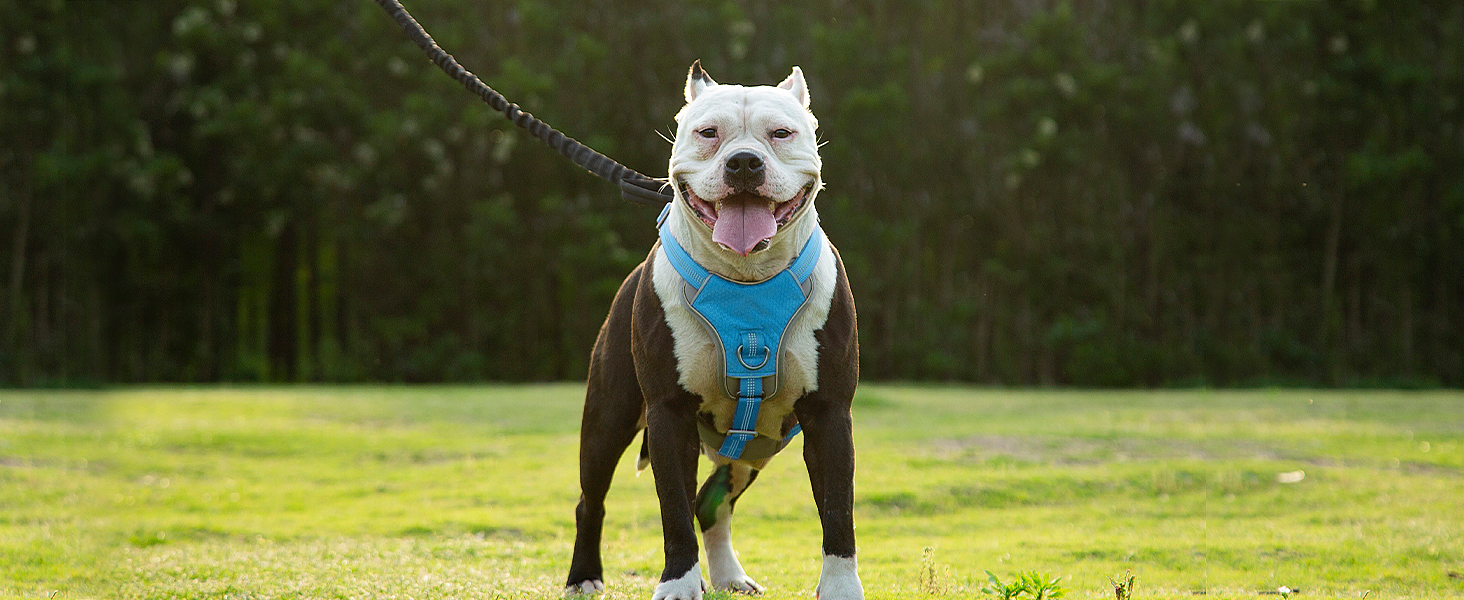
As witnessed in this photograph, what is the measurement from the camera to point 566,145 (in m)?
4.25

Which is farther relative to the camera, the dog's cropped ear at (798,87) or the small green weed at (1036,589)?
the dog's cropped ear at (798,87)

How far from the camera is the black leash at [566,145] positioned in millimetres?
4121

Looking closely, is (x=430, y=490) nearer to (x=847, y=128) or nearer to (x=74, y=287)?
(x=847, y=128)

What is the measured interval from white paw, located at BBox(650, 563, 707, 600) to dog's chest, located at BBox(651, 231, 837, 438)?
1.60ft

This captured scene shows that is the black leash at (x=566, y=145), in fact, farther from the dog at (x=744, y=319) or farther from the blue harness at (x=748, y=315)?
the blue harness at (x=748, y=315)

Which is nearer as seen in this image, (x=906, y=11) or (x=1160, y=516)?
(x=1160, y=516)

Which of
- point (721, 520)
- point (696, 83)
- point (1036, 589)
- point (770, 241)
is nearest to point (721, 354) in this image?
point (770, 241)

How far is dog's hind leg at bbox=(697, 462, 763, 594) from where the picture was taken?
4105mm

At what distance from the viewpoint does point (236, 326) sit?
1609 centimetres

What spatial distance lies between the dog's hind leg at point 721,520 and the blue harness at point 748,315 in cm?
66

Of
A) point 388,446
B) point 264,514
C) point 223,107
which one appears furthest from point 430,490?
point 223,107

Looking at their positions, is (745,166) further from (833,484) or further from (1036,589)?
(1036,589)

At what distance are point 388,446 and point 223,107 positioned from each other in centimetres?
747

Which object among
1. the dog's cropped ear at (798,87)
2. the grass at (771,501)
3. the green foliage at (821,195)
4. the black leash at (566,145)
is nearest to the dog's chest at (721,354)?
the dog's cropped ear at (798,87)
